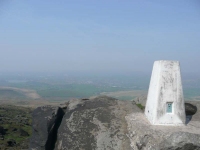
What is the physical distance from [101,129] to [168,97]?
16.7ft

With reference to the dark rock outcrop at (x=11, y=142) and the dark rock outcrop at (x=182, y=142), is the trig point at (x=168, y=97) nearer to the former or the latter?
the dark rock outcrop at (x=182, y=142)

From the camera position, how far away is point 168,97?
50.4 ft

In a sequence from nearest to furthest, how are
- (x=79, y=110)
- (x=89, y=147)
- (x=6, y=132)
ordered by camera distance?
1. (x=89, y=147)
2. (x=79, y=110)
3. (x=6, y=132)

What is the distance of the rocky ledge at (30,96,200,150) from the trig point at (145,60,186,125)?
71 centimetres

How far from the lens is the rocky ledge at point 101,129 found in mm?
13211

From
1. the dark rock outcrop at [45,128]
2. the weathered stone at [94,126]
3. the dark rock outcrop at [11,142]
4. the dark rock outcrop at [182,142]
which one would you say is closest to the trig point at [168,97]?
the weathered stone at [94,126]

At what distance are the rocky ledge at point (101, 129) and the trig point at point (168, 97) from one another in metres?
0.71

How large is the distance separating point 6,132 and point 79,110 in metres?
30.2

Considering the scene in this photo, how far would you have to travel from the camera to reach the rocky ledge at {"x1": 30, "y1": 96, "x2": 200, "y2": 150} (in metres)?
13.2

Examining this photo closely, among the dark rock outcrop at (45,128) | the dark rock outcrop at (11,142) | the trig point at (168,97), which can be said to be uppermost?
the trig point at (168,97)

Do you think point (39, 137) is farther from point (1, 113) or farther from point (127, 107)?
point (1, 113)

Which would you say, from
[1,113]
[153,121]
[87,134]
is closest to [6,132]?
[1,113]

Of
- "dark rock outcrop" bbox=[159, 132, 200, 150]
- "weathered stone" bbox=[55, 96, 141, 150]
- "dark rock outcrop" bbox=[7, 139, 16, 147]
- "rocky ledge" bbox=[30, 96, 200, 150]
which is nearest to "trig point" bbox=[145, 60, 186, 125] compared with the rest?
"rocky ledge" bbox=[30, 96, 200, 150]

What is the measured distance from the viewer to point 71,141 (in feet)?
50.0
